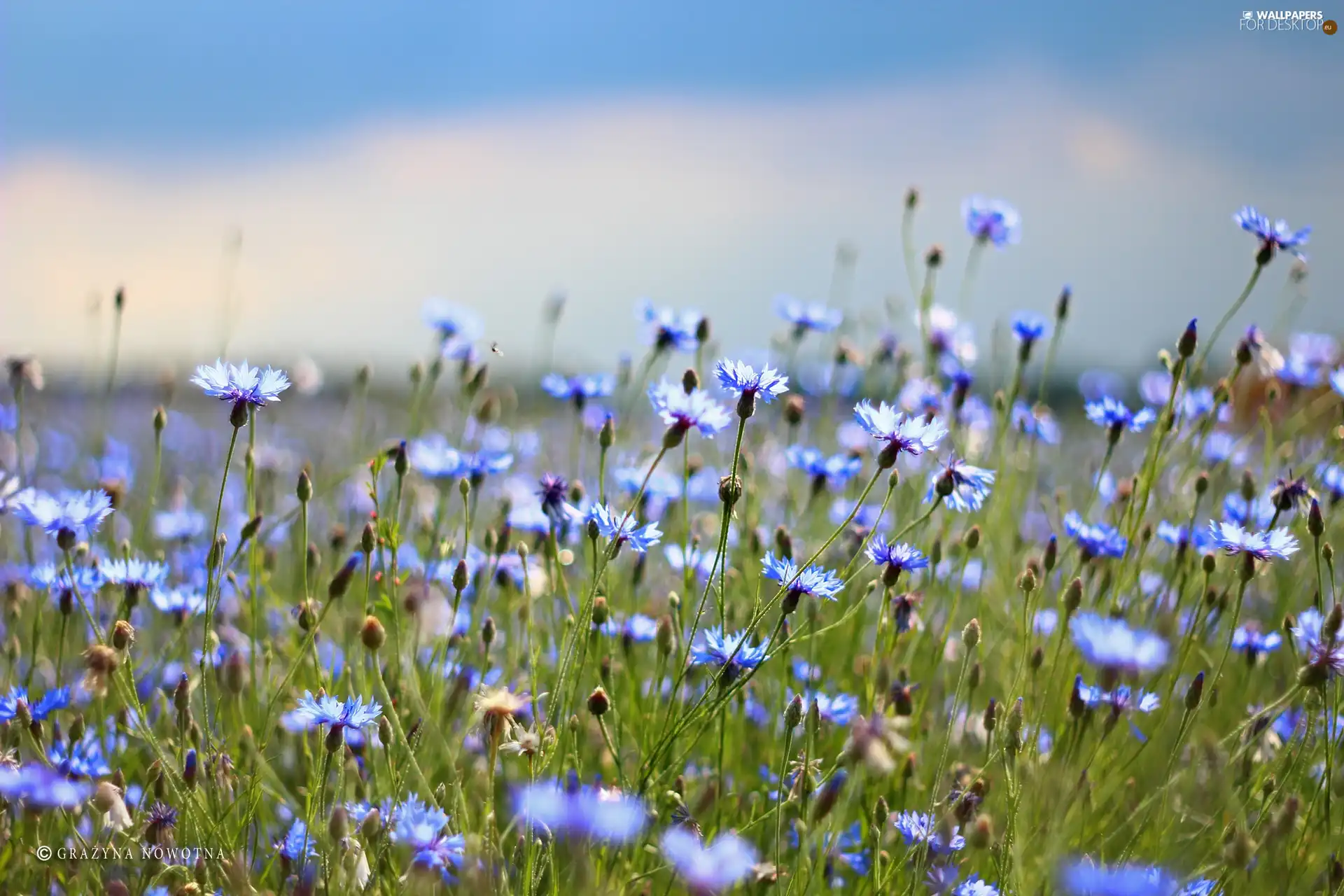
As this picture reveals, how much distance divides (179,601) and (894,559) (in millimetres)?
1316

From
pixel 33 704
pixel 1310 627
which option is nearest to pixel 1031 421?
pixel 1310 627

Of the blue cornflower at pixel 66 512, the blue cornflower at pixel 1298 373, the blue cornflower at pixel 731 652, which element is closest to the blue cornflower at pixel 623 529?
the blue cornflower at pixel 731 652

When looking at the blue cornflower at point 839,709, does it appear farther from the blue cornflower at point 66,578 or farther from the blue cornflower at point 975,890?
the blue cornflower at point 66,578

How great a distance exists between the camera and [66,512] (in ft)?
6.14

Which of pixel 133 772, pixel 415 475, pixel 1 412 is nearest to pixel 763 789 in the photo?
pixel 133 772

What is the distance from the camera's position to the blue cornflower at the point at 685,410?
1.82m

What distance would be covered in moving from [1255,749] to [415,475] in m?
2.33

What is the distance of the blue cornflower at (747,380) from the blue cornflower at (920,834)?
0.65 meters

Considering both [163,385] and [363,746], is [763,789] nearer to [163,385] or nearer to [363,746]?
[363,746]

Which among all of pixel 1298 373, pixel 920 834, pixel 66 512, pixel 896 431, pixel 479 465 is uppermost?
pixel 1298 373

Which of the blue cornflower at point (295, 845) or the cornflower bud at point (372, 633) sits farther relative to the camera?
the blue cornflower at point (295, 845)

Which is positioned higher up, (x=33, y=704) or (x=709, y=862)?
(x=709, y=862)

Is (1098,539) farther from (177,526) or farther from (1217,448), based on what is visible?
(177,526)

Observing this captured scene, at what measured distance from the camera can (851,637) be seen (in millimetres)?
2504
